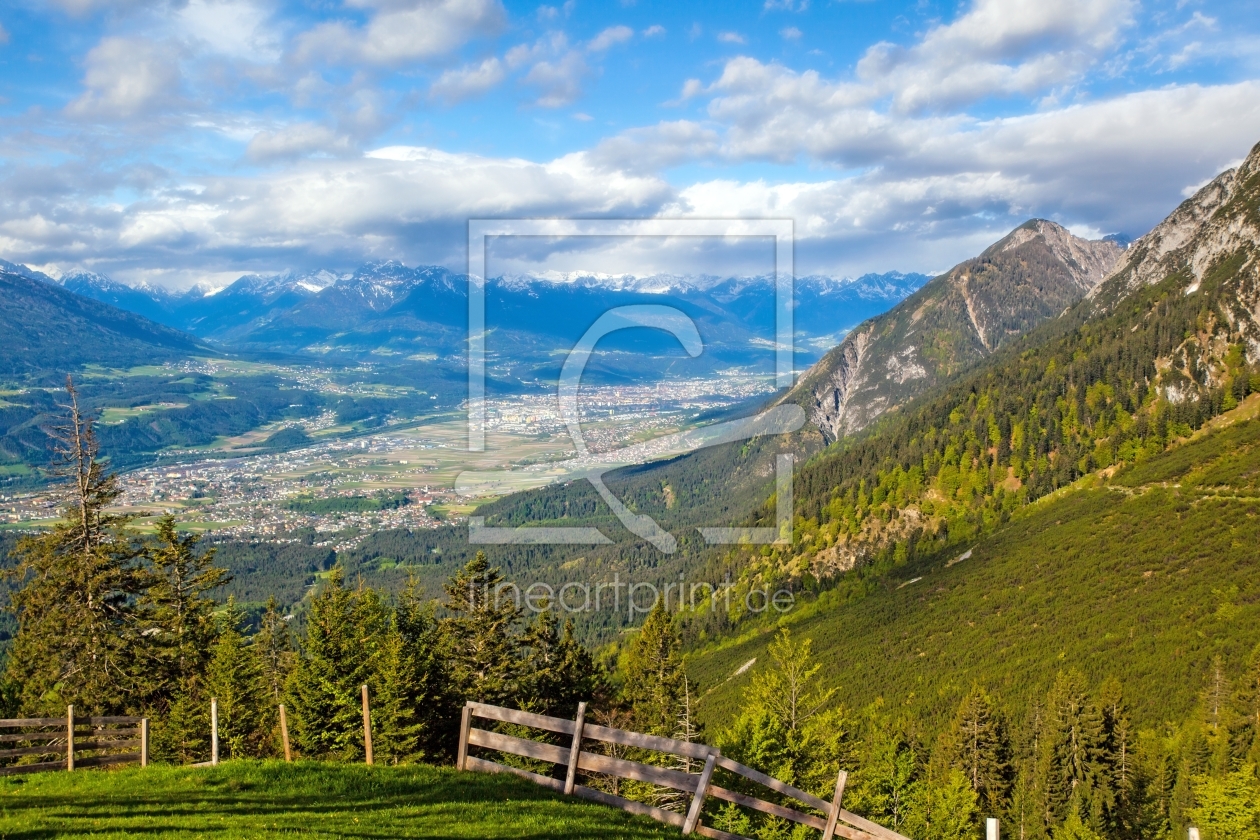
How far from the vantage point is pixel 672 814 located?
12539 mm

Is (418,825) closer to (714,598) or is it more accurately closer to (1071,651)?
(1071,651)

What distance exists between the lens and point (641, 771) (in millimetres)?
11758

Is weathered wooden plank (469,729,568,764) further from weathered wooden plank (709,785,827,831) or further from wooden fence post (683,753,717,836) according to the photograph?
weathered wooden plank (709,785,827,831)

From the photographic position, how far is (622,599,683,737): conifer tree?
3531 cm

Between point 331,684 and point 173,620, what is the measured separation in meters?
8.75

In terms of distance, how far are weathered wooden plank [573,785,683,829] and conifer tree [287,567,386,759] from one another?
17.3 metres

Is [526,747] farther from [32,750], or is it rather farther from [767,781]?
[32,750]

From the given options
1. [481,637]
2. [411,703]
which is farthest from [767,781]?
[481,637]

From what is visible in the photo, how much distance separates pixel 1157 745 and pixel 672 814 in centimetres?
6101

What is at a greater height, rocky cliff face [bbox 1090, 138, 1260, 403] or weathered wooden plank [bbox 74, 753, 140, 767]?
rocky cliff face [bbox 1090, 138, 1260, 403]

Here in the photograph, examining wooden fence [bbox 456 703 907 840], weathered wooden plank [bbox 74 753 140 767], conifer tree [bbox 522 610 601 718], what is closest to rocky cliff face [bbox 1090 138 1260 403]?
conifer tree [bbox 522 610 601 718]

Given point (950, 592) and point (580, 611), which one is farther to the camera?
point (580, 611)

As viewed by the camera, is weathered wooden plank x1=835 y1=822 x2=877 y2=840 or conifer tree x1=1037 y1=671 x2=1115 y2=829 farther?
conifer tree x1=1037 y1=671 x2=1115 y2=829

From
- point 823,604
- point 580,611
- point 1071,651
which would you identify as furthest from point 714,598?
point 1071,651
